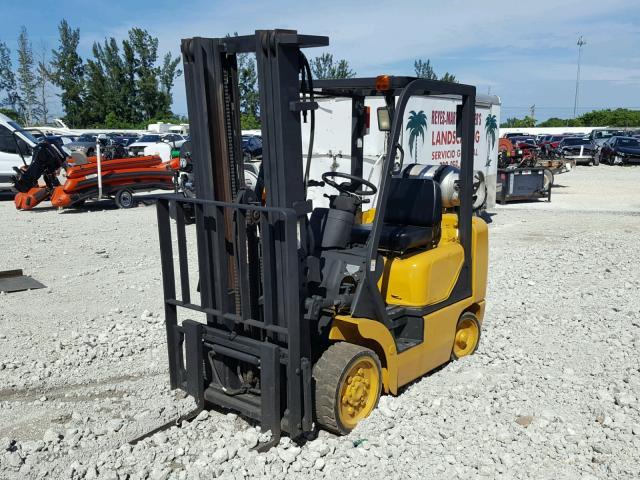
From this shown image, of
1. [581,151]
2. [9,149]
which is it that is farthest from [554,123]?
[9,149]

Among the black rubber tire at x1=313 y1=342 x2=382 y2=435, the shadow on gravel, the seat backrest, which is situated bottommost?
the shadow on gravel

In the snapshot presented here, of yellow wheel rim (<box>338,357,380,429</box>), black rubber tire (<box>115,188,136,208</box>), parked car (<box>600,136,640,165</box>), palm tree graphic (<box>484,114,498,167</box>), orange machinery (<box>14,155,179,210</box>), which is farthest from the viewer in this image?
parked car (<box>600,136,640,165</box>)

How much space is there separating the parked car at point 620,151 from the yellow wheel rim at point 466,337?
29.3 metres

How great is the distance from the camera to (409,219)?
496 centimetres

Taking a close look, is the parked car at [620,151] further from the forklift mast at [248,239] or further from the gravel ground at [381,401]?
the forklift mast at [248,239]

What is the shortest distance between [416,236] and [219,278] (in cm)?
156

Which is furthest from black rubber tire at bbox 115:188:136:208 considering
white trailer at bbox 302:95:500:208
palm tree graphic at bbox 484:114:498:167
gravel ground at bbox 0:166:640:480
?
palm tree graphic at bbox 484:114:498:167

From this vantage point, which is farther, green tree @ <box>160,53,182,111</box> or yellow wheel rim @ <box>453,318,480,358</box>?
green tree @ <box>160,53,182,111</box>

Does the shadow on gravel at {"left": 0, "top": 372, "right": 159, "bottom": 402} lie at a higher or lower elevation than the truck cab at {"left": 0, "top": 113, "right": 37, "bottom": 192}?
lower

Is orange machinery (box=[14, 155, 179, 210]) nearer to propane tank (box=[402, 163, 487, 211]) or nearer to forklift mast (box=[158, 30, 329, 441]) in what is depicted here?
propane tank (box=[402, 163, 487, 211])

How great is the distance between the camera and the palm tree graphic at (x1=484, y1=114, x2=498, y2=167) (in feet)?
47.7

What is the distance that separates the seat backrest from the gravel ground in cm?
129

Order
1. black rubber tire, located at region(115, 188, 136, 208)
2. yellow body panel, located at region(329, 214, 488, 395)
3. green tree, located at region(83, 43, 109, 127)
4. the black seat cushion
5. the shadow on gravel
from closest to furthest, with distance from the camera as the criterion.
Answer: yellow body panel, located at region(329, 214, 488, 395) → the black seat cushion → the shadow on gravel → black rubber tire, located at region(115, 188, 136, 208) → green tree, located at region(83, 43, 109, 127)

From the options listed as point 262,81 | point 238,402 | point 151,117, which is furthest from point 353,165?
point 151,117
